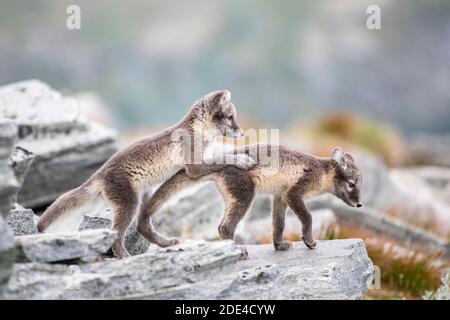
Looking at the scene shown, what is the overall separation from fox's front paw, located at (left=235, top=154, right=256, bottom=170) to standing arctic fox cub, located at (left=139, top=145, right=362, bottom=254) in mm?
49

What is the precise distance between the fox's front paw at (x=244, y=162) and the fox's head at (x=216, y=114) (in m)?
0.35

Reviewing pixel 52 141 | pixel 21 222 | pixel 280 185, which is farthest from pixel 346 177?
pixel 52 141

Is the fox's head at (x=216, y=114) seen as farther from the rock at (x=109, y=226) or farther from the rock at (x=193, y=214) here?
the rock at (x=193, y=214)

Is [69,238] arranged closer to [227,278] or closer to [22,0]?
[227,278]

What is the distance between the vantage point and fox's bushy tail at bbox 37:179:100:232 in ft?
24.7

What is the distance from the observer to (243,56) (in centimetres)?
4675

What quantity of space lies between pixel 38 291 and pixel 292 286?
2.17 meters

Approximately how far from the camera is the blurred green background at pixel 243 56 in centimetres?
4178

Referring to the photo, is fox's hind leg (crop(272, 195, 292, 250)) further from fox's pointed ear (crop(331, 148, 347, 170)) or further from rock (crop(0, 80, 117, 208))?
rock (crop(0, 80, 117, 208))

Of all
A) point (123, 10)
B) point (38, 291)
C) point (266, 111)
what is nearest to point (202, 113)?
point (38, 291)

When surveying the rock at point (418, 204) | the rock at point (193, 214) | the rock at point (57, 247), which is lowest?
the rock at point (418, 204)

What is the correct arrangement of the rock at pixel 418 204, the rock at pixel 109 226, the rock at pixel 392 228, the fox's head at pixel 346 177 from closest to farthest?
1. the rock at pixel 109 226
2. the fox's head at pixel 346 177
3. the rock at pixel 392 228
4. the rock at pixel 418 204

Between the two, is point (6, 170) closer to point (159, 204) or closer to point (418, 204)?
point (159, 204)

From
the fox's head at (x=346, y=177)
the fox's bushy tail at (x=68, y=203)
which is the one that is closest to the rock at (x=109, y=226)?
the fox's bushy tail at (x=68, y=203)
